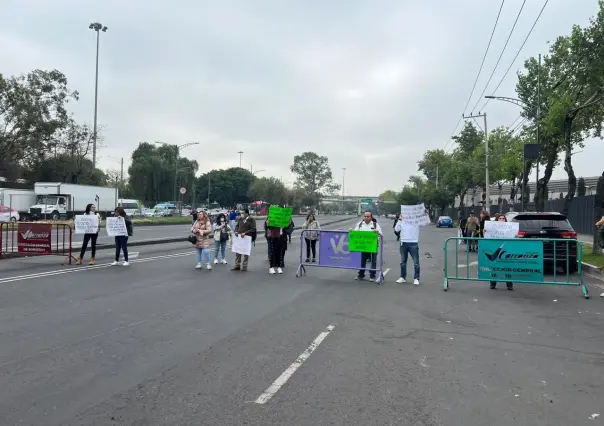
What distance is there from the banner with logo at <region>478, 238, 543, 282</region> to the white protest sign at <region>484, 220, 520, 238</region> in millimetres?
978

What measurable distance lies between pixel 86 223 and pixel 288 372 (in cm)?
1133

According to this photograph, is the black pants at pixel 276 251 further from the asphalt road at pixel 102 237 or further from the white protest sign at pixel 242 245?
the asphalt road at pixel 102 237

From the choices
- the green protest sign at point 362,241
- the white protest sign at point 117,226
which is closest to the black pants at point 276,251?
the green protest sign at point 362,241

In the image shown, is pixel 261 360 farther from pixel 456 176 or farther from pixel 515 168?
pixel 456 176

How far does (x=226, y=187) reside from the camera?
11094 centimetres

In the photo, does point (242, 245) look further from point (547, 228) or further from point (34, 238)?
point (547, 228)

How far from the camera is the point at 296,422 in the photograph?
4.29 metres

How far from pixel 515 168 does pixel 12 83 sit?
43.9m

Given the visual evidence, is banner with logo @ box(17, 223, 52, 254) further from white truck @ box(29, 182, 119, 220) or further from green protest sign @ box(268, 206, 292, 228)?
white truck @ box(29, 182, 119, 220)

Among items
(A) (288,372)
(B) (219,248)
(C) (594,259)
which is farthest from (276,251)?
(C) (594,259)

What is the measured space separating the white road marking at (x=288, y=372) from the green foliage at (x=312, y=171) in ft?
482

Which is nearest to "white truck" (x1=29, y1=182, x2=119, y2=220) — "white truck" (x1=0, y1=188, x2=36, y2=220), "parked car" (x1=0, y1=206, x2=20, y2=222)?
"white truck" (x1=0, y1=188, x2=36, y2=220)

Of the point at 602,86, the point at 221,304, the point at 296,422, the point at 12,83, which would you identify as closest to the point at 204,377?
the point at 296,422

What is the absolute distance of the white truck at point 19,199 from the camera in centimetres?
4353
